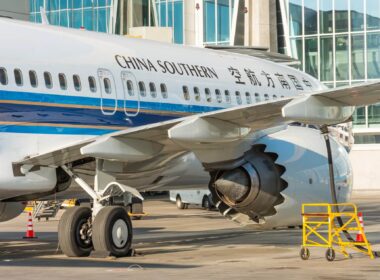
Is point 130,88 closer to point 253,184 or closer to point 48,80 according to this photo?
point 48,80

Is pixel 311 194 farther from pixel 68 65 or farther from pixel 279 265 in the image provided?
pixel 68 65

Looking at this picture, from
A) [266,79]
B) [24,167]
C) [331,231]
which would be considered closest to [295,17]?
[266,79]

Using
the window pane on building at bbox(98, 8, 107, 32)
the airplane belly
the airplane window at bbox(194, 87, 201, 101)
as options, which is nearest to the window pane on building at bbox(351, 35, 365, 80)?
the window pane on building at bbox(98, 8, 107, 32)

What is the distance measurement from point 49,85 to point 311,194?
6.80 meters

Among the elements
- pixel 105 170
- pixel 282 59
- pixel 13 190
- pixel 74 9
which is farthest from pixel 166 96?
pixel 74 9

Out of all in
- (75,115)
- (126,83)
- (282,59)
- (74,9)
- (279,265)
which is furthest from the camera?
(74,9)

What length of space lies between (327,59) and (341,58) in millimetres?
1071

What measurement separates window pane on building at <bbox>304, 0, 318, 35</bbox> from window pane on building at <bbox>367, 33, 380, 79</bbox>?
13.3 feet

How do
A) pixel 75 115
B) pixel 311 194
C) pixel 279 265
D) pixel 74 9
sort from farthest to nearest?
pixel 74 9, pixel 311 194, pixel 75 115, pixel 279 265

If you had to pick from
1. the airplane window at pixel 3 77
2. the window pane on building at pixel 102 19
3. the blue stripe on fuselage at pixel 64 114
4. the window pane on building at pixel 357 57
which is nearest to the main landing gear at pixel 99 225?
the blue stripe on fuselage at pixel 64 114

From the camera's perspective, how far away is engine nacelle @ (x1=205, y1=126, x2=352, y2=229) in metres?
21.3

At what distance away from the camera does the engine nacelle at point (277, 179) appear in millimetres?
21297

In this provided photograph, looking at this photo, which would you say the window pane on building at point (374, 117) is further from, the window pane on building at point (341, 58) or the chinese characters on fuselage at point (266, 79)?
the chinese characters on fuselage at point (266, 79)

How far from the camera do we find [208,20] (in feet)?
234
